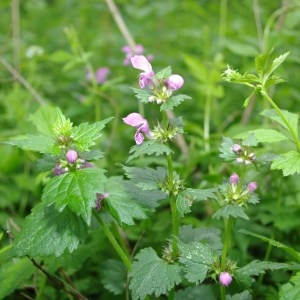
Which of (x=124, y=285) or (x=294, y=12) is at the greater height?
(x=294, y=12)

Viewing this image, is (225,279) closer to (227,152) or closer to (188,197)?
(188,197)

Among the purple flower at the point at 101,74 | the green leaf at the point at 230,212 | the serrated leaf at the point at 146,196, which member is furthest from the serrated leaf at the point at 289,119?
the purple flower at the point at 101,74

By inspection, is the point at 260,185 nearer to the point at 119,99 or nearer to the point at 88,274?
the point at 88,274

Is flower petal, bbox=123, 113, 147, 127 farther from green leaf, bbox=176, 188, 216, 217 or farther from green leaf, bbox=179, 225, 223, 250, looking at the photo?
green leaf, bbox=179, 225, 223, 250

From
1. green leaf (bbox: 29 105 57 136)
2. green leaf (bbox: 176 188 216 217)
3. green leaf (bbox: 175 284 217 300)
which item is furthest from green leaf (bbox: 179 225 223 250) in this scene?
green leaf (bbox: 29 105 57 136)

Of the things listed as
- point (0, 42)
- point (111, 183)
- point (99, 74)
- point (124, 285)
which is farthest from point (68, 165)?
point (0, 42)

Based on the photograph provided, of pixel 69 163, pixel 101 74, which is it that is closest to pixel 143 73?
pixel 69 163
